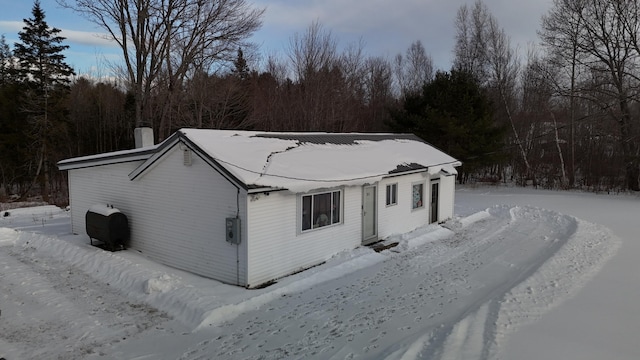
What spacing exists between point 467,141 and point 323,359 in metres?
23.7

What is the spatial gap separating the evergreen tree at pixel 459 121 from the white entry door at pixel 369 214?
51.0 feet

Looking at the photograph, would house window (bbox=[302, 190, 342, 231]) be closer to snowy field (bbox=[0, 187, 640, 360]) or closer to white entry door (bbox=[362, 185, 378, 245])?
snowy field (bbox=[0, 187, 640, 360])

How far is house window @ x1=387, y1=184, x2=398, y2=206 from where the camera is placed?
1291 centimetres

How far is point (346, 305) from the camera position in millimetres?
7375

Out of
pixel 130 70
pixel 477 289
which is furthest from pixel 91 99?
pixel 477 289

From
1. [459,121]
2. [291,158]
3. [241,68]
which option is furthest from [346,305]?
[241,68]

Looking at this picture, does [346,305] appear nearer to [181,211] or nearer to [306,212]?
[306,212]

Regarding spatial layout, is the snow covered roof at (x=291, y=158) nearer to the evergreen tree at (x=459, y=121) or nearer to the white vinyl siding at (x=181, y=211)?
the white vinyl siding at (x=181, y=211)

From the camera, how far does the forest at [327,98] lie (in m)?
24.0

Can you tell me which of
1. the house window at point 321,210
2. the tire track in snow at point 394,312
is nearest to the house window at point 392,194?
the tire track in snow at point 394,312

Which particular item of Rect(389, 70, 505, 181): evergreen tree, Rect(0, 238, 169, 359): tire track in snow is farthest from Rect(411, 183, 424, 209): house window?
Rect(389, 70, 505, 181): evergreen tree

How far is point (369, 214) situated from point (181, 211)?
5224 millimetres

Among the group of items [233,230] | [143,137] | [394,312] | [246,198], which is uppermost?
[143,137]

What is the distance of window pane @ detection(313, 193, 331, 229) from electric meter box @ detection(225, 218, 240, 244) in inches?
90.3
